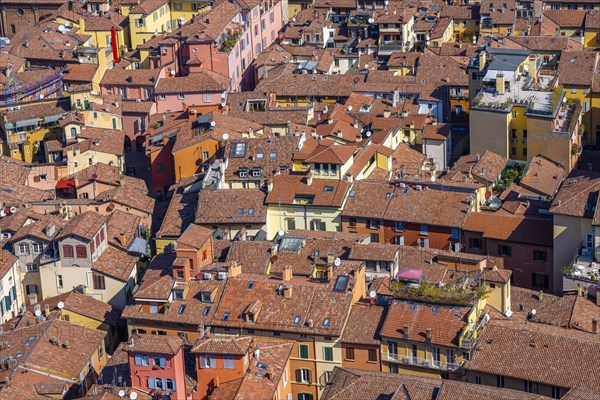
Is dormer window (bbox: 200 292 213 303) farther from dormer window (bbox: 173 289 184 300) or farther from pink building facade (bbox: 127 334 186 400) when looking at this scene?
pink building facade (bbox: 127 334 186 400)

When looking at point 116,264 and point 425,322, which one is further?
point 116,264

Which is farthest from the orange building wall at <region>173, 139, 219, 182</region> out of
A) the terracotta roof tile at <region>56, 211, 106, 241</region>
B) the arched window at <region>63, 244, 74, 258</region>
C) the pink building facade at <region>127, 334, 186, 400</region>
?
the pink building facade at <region>127, 334, 186, 400</region>

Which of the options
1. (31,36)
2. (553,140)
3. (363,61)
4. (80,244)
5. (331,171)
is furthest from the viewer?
(31,36)

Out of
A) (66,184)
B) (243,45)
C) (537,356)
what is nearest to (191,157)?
(66,184)

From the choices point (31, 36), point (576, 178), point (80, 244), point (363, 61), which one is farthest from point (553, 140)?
point (31, 36)

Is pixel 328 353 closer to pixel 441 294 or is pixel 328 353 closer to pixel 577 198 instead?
pixel 441 294

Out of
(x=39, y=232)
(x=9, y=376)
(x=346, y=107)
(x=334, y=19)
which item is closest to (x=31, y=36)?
(x=334, y=19)

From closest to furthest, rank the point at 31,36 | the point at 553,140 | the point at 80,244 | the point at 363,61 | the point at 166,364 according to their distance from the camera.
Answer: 1. the point at 166,364
2. the point at 80,244
3. the point at 553,140
4. the point at 363,61
5. the point at 31,36

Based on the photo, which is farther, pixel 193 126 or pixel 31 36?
pixel 31 36

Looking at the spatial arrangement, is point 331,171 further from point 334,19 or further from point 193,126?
point 334,19
